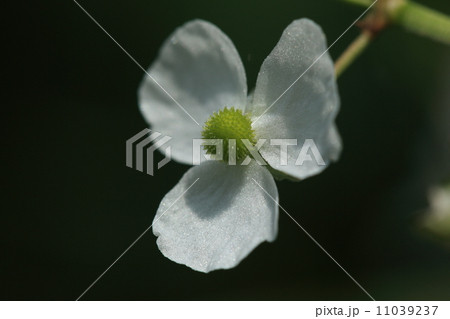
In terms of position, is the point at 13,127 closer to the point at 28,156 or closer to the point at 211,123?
the point at 28,156

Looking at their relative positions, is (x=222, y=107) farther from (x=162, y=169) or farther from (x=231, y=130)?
(x=162, y=169)

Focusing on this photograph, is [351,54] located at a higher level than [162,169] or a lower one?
higher

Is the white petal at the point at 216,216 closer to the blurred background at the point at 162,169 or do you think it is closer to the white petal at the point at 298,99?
the white petal at the point at 298,99

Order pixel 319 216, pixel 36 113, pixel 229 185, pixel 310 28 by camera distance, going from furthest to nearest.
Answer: pixel 36 113, pixel 319 216, pixel 229 185, pixel 310 28

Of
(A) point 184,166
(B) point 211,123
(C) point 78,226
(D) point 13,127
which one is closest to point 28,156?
(D) point 13,127

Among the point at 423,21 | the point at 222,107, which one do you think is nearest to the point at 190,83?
the point at 222,107

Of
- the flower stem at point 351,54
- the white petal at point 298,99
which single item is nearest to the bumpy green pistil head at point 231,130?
the white petal at point 298,99

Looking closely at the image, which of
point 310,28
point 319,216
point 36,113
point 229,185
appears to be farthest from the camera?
point 36,113
